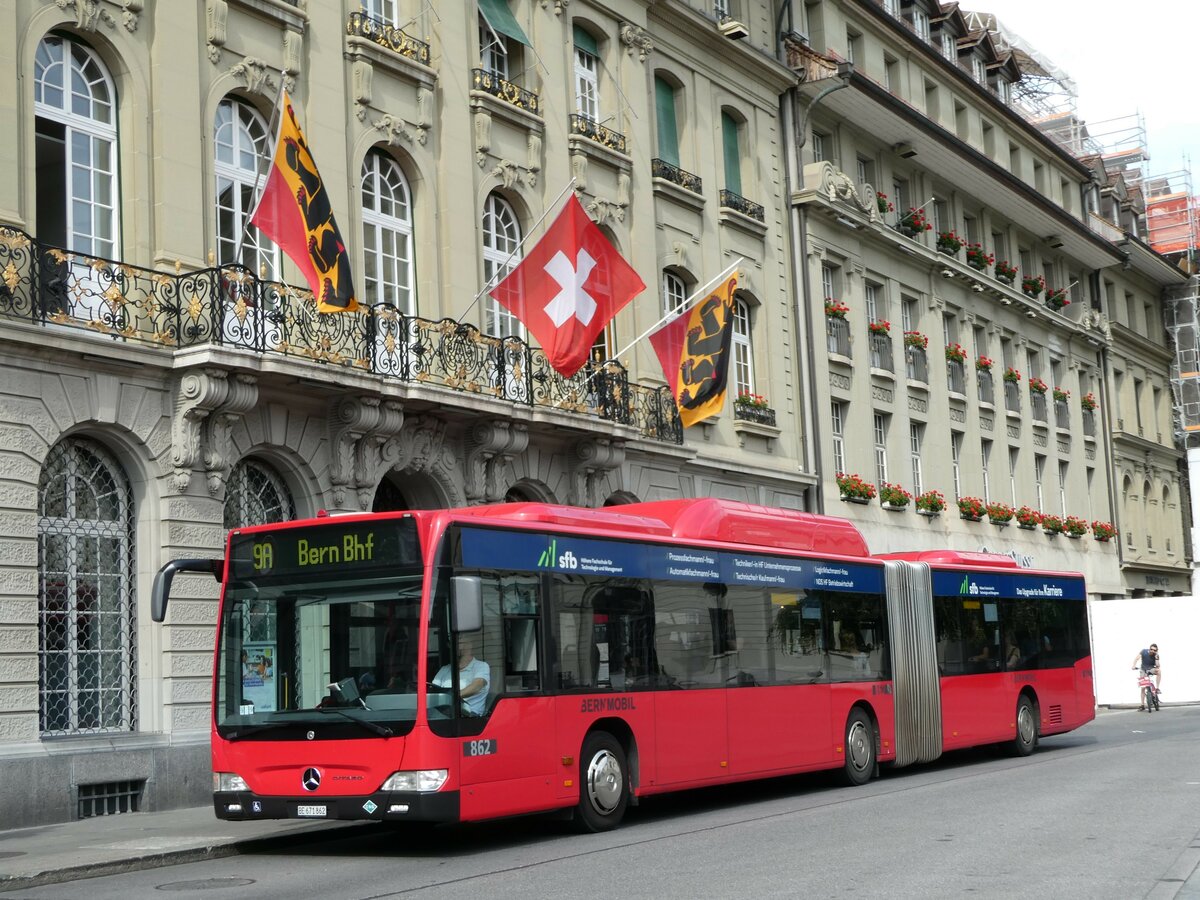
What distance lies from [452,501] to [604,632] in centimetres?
728

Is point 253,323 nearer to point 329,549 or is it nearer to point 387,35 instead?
point 329,549

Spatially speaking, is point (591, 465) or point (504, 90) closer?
point (591, 465)

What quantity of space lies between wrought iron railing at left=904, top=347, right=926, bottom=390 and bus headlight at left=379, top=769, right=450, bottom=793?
26.6 meters

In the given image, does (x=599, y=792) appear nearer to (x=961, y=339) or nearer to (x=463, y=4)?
(x=463, y=4)

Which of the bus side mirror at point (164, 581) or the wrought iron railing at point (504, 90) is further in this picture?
the wrought iron railing at point (504, 90)

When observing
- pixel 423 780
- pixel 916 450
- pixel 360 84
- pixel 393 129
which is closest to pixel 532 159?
pixel 393 129

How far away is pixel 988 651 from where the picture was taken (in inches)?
904

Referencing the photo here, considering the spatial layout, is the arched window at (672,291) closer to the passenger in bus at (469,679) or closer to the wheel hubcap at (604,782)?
the wheel hubcap at (604,782)

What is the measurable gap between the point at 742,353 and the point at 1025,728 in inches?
383

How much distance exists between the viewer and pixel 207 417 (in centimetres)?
1789

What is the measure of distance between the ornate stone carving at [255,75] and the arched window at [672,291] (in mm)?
10020

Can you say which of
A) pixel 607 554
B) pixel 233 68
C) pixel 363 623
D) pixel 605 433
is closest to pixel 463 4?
pixel 233 68

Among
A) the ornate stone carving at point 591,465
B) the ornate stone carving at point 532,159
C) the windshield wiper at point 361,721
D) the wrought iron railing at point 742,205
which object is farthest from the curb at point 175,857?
the wrought iron railing at point 742,205

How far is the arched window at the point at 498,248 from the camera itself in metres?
24.1
